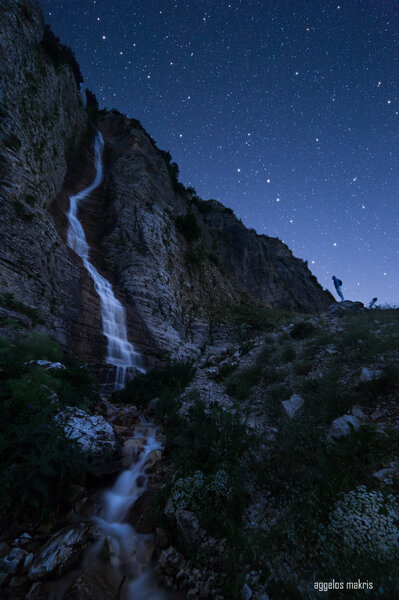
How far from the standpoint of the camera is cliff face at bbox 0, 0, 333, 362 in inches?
404

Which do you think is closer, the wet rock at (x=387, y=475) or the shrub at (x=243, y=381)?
the wet rock at (x=387, y=475)

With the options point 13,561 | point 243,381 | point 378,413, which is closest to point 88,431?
point 13,561

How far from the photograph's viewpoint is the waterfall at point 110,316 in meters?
11.3

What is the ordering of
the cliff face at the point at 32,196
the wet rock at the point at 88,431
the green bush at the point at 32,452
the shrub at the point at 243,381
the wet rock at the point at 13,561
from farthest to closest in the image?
the cliff face at the point at 32,196 → the shrub at the point at 243,381 → the wet rock at the point at 88,431 → the green bush at the point at 32,452 → the wet rock at the point at 13,561

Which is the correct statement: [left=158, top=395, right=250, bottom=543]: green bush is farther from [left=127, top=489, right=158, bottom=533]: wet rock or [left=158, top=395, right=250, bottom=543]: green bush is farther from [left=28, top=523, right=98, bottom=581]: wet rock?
[left=28, top=523, right=98, bottom=581]: wet rock

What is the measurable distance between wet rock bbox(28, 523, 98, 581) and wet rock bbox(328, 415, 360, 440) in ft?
12.5

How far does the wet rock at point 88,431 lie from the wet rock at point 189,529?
218cm

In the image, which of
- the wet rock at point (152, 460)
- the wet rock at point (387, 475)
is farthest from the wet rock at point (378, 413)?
the wet rock at point (152, 460)

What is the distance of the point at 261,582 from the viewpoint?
7.59 feet

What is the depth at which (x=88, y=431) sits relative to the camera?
4863 millimetres

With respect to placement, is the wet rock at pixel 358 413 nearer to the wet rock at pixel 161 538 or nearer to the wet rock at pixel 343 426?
the wet rock at pixel 343 426

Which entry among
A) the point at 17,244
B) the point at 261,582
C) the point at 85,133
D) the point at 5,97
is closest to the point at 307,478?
the point at 261,582

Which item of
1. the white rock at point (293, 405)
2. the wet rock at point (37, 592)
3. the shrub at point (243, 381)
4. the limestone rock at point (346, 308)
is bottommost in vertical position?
the wet rock at point (37, 592)

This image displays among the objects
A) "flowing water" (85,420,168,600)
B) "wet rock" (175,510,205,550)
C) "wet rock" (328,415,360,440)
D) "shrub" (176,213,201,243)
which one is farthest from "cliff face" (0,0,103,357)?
"shrub" (176,213,201,243)
